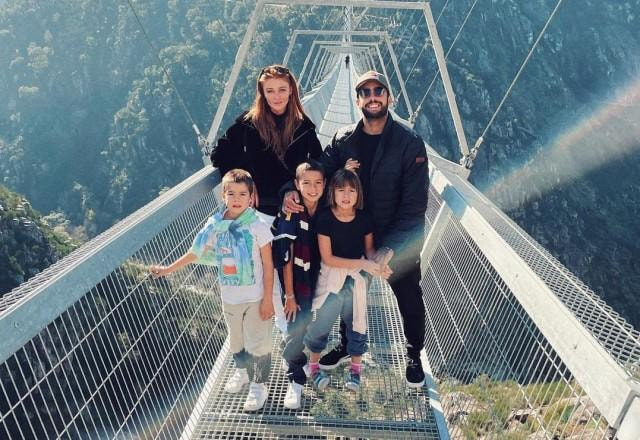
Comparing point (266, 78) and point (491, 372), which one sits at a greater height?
point (266, 78)

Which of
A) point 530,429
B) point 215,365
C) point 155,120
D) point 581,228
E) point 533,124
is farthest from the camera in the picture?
point 155,120

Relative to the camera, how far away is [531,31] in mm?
58656

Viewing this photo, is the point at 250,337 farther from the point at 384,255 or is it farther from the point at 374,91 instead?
the point at 374,91

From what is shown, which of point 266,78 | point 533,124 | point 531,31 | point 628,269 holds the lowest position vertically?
point 628,269

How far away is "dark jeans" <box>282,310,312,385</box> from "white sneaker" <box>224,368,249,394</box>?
275 millimetres

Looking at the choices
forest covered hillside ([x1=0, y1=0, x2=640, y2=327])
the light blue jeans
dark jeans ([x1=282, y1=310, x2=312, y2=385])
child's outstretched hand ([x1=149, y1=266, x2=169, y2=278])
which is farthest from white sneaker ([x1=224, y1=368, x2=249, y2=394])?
forest covered hillside ([x1=0, y1=0, x2=640, y2=327])

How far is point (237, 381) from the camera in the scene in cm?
269

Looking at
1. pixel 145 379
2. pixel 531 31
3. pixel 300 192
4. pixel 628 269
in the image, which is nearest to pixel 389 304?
pixel 300 192

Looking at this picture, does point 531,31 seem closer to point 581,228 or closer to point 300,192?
point 581,228

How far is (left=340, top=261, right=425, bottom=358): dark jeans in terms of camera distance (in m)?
2.45

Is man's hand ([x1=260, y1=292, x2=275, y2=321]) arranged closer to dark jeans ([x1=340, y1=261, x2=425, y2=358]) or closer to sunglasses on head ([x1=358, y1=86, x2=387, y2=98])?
dark jeans ([x1=340, y1=261, x2=425, y2=358])

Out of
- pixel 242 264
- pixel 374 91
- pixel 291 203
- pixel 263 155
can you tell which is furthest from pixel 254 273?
pixel 374 91

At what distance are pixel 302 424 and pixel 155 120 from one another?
5692cm

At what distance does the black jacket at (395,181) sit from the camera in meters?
2.23
